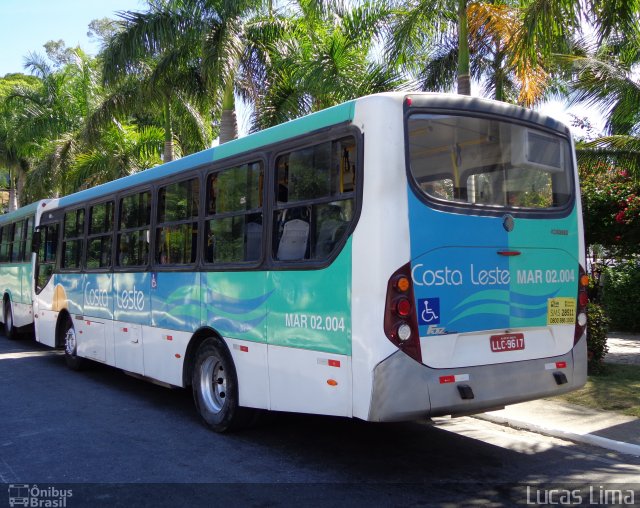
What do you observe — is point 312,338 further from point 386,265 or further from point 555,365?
point 555,365

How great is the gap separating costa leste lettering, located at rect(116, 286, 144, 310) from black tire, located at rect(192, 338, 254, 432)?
5.40ft

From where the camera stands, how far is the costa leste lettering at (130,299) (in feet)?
27.8

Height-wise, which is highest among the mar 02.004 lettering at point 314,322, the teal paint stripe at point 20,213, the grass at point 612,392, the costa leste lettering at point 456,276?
the teal paint stripe at point 20,213

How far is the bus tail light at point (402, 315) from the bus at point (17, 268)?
9.78 m

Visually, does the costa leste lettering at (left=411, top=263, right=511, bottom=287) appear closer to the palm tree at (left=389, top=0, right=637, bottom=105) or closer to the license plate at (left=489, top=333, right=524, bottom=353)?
the license plate at (left=489, top=333, right=524, bottom=353)

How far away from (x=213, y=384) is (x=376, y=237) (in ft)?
10.3

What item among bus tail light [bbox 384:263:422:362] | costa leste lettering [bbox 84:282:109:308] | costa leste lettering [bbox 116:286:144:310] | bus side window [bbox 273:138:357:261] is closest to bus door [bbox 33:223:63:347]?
costa leste lettering [bbox 84:282:109:308]

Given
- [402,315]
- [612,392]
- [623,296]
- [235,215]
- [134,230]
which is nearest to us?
[402,315]

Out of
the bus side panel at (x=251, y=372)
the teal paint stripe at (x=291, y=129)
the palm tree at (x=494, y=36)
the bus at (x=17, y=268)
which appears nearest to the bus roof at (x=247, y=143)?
the teal paint stripe at (x=291, y=129)

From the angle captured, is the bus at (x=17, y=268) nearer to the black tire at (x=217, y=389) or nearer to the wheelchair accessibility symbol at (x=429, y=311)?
the black tire at (x=217, y=389)

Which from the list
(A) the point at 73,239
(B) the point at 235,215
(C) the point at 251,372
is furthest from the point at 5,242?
(C) the point at 251,372

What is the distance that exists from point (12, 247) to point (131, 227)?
24.5ft

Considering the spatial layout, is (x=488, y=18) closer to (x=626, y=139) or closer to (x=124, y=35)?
(x=626, y=139)

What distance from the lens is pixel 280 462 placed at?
5914mm
